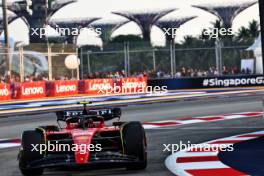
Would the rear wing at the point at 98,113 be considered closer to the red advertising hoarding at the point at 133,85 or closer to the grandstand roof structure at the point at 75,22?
the red advertising hoarding at the point at 133,85

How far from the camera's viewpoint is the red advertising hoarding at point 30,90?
2775 centimetres

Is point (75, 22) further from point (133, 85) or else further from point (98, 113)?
point (98, 113)

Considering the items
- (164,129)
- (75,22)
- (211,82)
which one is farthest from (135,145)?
(75,22)

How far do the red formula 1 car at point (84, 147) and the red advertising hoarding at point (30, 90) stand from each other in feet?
63.3

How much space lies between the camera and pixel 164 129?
1354 cm

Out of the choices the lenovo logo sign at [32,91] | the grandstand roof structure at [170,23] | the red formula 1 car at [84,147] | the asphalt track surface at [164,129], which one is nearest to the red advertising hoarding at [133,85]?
the lenovo logo sign at [32,91]

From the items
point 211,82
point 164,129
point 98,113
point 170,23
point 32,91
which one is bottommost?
point 164,129

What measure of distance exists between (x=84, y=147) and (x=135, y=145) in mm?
618

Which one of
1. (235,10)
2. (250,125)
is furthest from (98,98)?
(235,10)

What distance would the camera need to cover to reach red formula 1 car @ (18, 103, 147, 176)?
25.6 ft

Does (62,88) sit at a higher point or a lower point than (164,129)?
higher

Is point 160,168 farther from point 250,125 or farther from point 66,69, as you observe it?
point 66,69

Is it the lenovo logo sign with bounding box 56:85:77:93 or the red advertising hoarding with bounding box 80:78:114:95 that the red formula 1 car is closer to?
the lenovo logo sign with bounding box 56:85:77:93

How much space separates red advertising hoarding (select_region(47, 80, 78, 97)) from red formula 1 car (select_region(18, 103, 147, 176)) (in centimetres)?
2062
